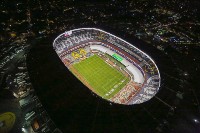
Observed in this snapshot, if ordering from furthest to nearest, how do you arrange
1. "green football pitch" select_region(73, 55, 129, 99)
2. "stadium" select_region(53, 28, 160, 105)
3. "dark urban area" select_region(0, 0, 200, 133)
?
"green football pitch" select_region(73, 55, 129, 99)
"stadium" select_region(53, 28, 160, 105)
"dark urban area" select_region(0, 0, 200, 133)

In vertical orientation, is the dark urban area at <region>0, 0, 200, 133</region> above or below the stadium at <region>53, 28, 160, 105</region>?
above

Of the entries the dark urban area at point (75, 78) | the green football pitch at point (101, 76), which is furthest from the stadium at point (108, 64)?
the dark urban area at point (75, 78)

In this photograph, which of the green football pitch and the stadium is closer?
the stadium

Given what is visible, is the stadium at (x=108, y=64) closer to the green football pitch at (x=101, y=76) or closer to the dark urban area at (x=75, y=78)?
the green football pitch at (x=101, y=76)

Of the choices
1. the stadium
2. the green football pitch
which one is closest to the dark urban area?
the stadium

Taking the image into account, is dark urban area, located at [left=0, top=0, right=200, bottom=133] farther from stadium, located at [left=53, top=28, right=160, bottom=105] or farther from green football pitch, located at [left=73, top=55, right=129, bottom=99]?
green football pitch, located at [left=73, top=55, right=129, bottom=99]

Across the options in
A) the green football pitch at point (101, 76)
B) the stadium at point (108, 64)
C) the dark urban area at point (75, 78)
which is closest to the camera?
the dark urban area at point (75, 78)

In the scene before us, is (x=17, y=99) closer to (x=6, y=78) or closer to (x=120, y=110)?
(x=6, y=78)

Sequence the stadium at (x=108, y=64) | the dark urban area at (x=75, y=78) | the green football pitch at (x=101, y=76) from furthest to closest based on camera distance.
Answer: the green football pitch at (x=101, y=76) → the stadium at (x=108, y=64) → the dark urban area at (x=75, y=78)
